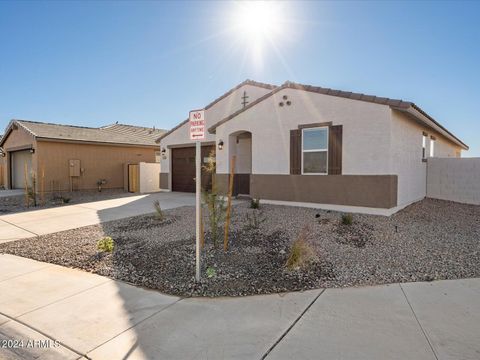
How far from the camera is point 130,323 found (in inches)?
124

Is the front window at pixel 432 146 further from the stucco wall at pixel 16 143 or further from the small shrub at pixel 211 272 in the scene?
the stucco wall at pixel 16 143

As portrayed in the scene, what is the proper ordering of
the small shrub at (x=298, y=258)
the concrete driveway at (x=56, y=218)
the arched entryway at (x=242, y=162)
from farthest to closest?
the arched entryway at (x=242, y=162) < the concrete driveway at (x=56, y=218) < the small shrub at (x=298, y=258)

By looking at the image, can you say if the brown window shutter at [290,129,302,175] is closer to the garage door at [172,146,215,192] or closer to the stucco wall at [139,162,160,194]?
the garage door at [172,146,215,192]

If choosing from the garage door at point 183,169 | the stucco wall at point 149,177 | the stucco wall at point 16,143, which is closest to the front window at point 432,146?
the garage door at point 183,169

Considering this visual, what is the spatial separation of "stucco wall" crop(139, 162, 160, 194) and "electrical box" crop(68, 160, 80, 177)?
3.85m

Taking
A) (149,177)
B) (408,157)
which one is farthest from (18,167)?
(408,157)

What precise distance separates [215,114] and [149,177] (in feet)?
19.6

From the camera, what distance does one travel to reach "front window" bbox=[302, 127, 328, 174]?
9.37 metres

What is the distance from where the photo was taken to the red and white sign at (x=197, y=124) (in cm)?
413

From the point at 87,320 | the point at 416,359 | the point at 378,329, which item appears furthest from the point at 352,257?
the point at 87,320

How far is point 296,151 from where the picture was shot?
32.2 ft

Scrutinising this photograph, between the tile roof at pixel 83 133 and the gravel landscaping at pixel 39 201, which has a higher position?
the tile roof at pixel 83 133

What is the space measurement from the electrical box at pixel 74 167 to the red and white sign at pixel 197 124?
15835 millimetres

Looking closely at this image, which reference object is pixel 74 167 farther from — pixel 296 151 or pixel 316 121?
pixel 316 121
